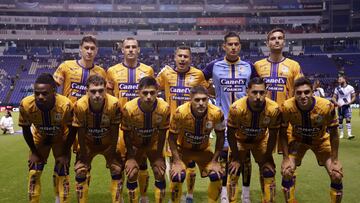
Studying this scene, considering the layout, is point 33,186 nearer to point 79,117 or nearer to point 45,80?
point 79,117

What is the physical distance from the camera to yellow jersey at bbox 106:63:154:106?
6.24m

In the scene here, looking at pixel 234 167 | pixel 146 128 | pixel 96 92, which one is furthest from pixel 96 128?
pixel 234 167

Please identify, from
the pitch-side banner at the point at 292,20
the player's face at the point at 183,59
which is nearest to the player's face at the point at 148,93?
the player's face at the point at 183,59

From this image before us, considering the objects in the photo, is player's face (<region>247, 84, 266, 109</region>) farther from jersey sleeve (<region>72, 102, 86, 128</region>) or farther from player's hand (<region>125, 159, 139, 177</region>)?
jersey sleeve (<region>72, 102, 86, 128</region>)

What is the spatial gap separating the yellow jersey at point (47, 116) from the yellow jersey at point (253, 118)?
8.04 feet

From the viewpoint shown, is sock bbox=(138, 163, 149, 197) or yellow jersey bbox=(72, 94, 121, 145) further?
sock bbox=(138, 163, 149, 197)

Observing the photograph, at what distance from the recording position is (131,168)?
5.10 meters

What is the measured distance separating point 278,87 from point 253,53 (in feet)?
145

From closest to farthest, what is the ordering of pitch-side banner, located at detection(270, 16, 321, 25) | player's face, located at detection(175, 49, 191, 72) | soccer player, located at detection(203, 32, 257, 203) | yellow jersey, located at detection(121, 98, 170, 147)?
yellow jersey, located at detection(121, 98, 170, 147), soccer player, located at detection(203, 32, 257, 203), player's face, located at detection(175, 49, 191, 72), pitch-side banner, located at detection(270, 16, 321, 25)

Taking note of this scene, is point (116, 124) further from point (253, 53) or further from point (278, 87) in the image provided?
point (253, 53)

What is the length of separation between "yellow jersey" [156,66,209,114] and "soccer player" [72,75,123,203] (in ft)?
4.71

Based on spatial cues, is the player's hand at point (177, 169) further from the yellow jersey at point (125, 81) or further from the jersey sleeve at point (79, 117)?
the yellow jersey at point (125, 81)

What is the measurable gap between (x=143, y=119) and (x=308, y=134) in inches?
99.8

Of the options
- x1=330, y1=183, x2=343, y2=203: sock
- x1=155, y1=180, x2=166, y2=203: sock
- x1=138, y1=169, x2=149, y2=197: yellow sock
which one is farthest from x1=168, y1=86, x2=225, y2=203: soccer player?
x1=330, y1=183, x2=343, y2=203: sock
